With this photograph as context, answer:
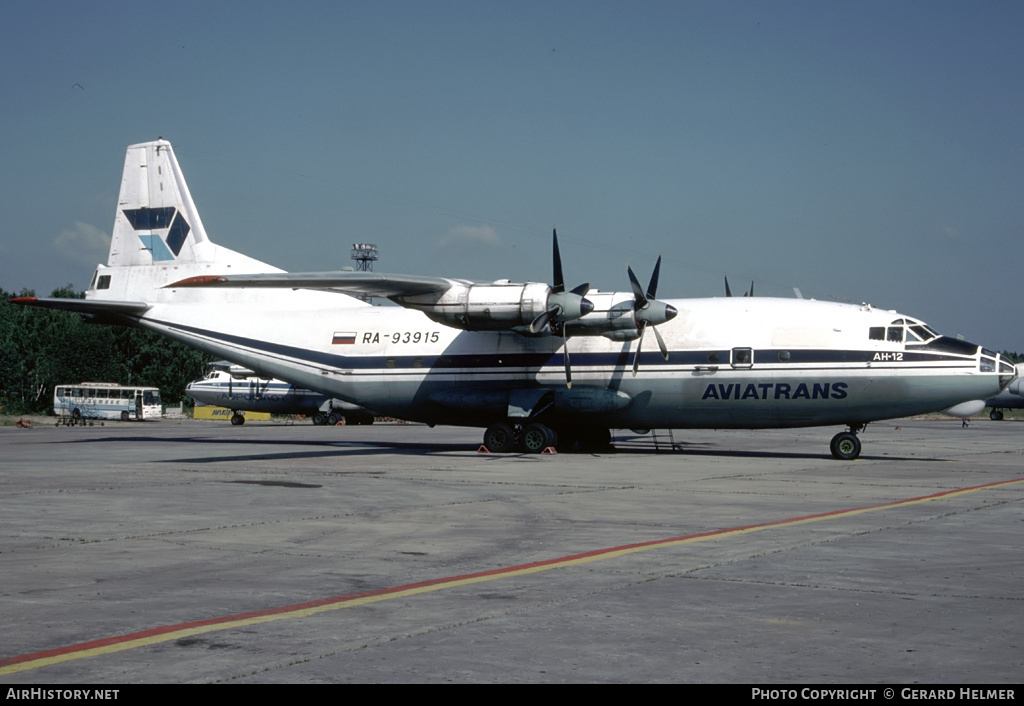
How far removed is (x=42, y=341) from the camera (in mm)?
111875

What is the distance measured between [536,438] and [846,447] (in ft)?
30.5

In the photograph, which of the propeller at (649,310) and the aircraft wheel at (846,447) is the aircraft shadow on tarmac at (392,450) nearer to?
the aircraft wheel at (846,447)

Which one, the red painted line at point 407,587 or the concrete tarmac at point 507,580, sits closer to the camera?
the concrete tarmac at point 507,580

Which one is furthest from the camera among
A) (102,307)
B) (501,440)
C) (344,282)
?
(102,307)

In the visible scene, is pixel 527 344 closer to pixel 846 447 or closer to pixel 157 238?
pixel 846 447

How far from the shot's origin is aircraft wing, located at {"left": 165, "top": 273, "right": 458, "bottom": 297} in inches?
1062

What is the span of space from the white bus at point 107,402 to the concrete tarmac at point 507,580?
5745 cm

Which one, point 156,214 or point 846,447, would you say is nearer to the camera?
point 846,447

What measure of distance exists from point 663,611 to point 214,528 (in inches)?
292

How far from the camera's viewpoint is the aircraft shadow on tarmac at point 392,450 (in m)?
29.0

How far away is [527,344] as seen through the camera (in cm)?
3133

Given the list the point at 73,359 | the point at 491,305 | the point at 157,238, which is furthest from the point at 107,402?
the point at 491,305

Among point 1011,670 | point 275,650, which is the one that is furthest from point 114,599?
point 1011,670

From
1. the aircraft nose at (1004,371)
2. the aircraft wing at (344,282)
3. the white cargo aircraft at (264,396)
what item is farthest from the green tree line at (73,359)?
the aircraft nose at (1004,371)
